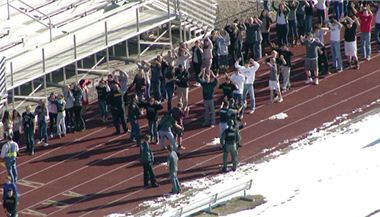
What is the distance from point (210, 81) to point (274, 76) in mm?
1996

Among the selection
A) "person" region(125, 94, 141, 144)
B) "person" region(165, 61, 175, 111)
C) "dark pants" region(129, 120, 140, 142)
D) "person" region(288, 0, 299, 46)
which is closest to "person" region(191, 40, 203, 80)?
"person" region(165, 61, 175, 111)

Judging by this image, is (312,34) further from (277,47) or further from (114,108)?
(114,108)

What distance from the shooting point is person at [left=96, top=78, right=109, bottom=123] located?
42984mm

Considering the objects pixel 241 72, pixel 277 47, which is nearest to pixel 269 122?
pixel 241 72

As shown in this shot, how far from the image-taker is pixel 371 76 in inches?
1786

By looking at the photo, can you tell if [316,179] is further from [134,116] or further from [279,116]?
[134,116]

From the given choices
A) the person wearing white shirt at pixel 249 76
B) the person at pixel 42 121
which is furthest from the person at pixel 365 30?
the person at pixel 42 121

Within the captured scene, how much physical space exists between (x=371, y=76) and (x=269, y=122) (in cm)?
405

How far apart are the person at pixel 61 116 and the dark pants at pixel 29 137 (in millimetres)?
1153

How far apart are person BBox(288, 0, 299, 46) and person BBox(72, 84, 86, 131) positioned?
6.86m

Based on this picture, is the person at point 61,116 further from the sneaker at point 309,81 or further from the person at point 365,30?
the person at point 365,30

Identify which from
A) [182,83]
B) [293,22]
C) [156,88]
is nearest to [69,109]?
[156,88]

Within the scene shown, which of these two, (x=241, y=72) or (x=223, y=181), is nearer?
(x=223, y=181)

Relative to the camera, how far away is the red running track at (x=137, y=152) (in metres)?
38.6
